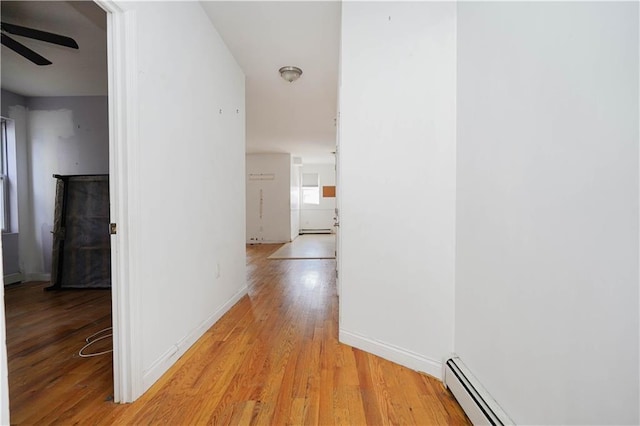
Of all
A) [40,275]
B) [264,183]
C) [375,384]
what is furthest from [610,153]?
[264,183]

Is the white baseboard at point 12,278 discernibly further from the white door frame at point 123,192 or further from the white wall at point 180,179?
the white door frame at point 123,192

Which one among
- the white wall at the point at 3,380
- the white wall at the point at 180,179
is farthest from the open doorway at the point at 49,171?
the white wall at the point at 3,380

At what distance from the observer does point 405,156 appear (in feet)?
5.87

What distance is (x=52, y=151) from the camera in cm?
385

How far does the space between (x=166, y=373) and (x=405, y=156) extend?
77.0 inches

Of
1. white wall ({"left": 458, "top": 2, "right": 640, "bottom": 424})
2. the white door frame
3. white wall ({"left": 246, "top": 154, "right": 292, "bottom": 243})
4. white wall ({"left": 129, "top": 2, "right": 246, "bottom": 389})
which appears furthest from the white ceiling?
white wall ({"left": 246, "top": 154, "right": 292, "bottom": 243})

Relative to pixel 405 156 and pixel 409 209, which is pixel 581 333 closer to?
pixel 409 209

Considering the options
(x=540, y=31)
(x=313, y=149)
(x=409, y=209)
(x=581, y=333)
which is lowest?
(x=581, y=333)

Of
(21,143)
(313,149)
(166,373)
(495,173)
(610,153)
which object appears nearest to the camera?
(610,153)

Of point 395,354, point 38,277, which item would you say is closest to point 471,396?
point 395,354

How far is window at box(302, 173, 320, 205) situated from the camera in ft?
36.0

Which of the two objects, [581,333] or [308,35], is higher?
[308,35]

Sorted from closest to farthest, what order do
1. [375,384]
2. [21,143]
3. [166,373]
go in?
1. [375,384]
2. [166,373]
3. [21,143]

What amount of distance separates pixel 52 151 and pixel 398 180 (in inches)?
182
